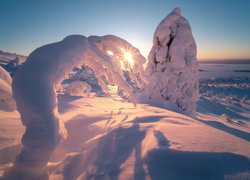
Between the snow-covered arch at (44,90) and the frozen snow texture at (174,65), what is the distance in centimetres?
713

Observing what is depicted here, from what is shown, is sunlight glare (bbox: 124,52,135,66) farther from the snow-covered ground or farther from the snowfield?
the snow-covered ground

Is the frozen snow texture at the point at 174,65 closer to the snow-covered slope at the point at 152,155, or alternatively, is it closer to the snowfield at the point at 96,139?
the snowfield at the point at 96,139

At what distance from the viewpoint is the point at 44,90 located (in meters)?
2.65

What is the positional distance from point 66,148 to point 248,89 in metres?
45.7

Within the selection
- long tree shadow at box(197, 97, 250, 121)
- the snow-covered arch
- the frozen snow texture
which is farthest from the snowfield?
long tree shadow at box(197, 97, 250, 121)

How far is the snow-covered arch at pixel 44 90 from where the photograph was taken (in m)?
2.45

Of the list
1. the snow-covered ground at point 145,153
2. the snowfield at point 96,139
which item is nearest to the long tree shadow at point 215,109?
the snowfield at point 96,139

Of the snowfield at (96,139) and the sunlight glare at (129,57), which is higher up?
the sunlight glare at (129,57)

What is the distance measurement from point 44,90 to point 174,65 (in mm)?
8517

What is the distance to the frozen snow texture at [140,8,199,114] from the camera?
10.1 metres

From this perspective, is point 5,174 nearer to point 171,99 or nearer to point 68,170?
point 68,170

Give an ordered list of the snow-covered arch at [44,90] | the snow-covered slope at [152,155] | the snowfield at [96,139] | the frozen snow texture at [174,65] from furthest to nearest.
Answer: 1. the frozen snow texture at [174,65]
2. the snow-covered arch at [44,90]
3. the snowfield at [96,139]
4. the snow-covered slope at [152,155]

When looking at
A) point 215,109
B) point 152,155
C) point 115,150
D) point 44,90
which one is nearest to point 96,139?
point 115,150

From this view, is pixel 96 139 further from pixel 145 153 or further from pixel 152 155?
pixel 152 155
